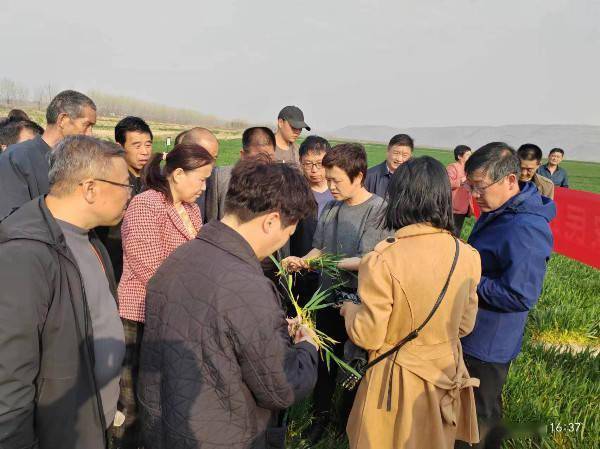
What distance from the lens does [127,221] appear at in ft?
8.66

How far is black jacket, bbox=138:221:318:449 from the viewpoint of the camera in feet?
4.72

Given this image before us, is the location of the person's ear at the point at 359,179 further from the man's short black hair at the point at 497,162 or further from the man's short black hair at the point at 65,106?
the man's short black hair at the point at 65,106

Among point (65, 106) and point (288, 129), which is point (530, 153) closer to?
point (288, 129)

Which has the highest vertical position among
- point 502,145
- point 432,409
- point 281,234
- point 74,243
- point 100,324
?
point 502,145

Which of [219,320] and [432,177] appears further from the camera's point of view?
[432,177]

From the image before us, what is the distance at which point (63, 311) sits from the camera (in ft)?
5.38

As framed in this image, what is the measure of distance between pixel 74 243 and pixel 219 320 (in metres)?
1.00

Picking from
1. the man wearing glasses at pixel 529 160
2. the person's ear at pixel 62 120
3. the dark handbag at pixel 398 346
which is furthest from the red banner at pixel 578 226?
the person's ear at pixel 62 120

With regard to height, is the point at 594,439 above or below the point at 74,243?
below

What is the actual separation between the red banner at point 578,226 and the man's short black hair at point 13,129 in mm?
9675

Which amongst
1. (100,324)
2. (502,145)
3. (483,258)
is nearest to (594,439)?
(483,258)

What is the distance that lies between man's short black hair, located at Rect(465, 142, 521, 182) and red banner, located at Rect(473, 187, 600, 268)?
6.36 metres

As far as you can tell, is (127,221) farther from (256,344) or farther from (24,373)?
(256,344)

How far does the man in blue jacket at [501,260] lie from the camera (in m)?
2.39
